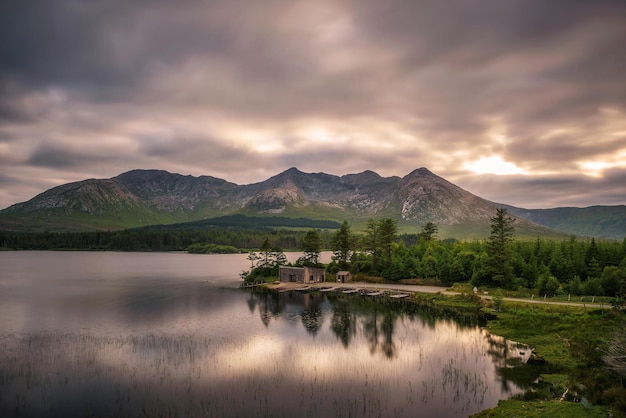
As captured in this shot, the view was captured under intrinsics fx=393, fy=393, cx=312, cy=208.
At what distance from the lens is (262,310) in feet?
249

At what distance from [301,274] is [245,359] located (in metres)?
67.9

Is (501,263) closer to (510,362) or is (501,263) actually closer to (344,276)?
(344,276)

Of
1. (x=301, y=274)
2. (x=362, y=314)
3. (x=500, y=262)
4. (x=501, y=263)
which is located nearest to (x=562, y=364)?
(x=362, y=314)

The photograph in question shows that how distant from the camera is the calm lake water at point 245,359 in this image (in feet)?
105

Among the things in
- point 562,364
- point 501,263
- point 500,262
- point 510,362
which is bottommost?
point 510,362

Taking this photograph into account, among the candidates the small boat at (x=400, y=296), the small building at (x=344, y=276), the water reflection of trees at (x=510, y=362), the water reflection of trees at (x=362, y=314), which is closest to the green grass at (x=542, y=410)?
the water reflection of trees at (x=510, y=362)

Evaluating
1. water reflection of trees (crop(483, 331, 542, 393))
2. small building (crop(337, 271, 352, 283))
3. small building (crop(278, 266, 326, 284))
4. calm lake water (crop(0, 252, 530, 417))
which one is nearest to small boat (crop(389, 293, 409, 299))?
calm lake water (crop(0, 252, 530, 417))

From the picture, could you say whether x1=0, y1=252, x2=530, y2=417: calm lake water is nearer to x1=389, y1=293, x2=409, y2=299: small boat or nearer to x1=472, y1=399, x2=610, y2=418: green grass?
x1=472, y1=399, x2=610, y2=418: green grass

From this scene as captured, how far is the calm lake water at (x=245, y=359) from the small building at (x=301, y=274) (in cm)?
2930

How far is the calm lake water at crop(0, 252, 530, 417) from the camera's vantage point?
3200 cm

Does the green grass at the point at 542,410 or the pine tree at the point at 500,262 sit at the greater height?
the pine tree at the point at 500,262

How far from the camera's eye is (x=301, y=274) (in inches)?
4390

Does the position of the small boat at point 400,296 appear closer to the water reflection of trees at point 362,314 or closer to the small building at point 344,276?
the water reflection of trees at point 362,314

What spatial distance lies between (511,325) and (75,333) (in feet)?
207
